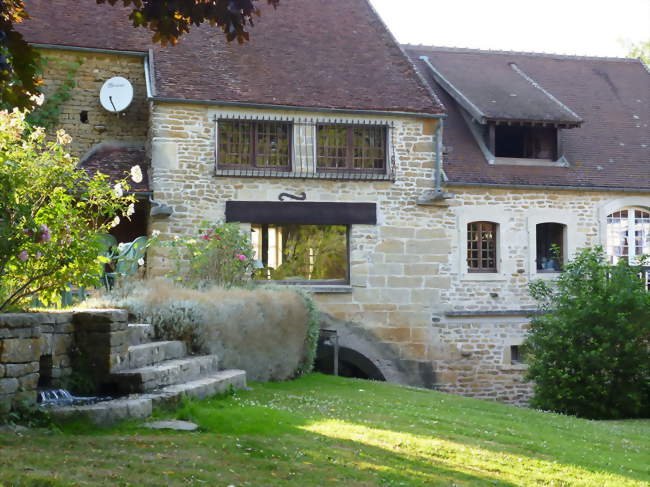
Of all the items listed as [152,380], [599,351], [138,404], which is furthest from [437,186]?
[138,404]

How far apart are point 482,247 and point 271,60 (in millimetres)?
5780

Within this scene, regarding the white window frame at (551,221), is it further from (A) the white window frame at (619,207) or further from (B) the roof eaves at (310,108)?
(B) the roof eaves at (310,108)

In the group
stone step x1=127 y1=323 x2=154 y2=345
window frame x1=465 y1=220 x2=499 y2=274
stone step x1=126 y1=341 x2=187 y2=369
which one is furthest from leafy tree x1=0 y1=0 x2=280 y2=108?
window frame x1=465 y1=220 x2=499 y2=274

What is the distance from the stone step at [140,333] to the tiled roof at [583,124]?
953 centimetres

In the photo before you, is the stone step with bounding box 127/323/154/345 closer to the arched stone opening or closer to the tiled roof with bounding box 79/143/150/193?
the tiled roof with bounding box 79/143/150/193

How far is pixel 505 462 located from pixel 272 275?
10163 millimetres

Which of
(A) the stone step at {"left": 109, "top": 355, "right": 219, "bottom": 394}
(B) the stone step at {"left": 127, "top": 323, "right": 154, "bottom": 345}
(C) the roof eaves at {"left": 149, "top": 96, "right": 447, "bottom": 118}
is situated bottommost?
(A) the stone step at {"left": 109, "top": 355, "right": 219, "bottom": 394}

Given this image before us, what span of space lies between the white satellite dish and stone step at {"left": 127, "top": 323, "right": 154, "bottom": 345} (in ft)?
26.7

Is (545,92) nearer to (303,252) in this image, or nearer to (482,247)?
(482,247)

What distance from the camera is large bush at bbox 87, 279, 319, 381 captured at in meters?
10.1

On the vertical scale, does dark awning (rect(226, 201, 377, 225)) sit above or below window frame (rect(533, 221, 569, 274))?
above

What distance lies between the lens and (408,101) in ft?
57.4

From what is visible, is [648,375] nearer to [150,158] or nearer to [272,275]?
[272,275]

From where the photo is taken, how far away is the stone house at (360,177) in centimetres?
1656
